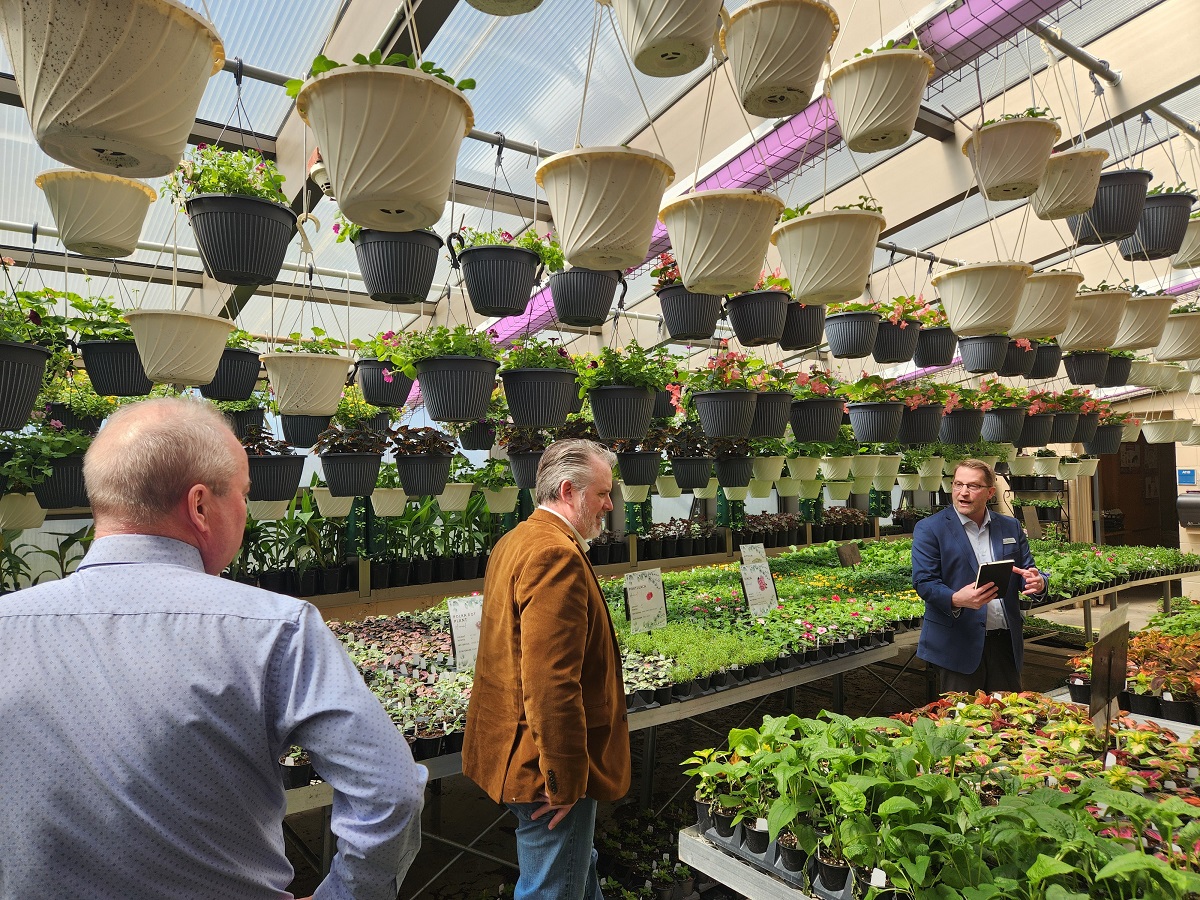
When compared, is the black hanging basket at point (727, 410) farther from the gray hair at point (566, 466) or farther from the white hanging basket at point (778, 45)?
the white hanging basket at point (778, 45)

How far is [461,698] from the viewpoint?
2.72 meters

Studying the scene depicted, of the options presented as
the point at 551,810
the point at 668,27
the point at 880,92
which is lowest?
the point at 551,810

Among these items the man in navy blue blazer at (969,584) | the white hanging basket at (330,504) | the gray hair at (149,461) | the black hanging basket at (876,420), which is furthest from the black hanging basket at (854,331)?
the gray hair at (149,461)

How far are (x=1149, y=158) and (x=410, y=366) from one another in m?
6.13

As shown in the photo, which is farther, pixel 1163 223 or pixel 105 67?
pixel 1163 223

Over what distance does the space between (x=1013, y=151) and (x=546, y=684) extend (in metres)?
2.32

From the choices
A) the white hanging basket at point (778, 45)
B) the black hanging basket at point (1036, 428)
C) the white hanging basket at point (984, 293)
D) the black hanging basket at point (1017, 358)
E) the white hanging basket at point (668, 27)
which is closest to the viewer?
the white hanging basket at point (668, 27)

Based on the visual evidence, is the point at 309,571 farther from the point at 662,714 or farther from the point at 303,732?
the point at 303,732

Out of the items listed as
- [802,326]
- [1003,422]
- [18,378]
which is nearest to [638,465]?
[802,326]

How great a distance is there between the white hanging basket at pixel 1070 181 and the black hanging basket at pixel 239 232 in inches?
106

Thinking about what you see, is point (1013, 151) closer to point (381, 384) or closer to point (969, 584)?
point (969, 584)

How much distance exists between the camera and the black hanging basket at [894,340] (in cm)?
389

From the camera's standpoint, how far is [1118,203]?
10.5 ft

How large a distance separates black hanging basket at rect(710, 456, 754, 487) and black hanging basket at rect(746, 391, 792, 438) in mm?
790
